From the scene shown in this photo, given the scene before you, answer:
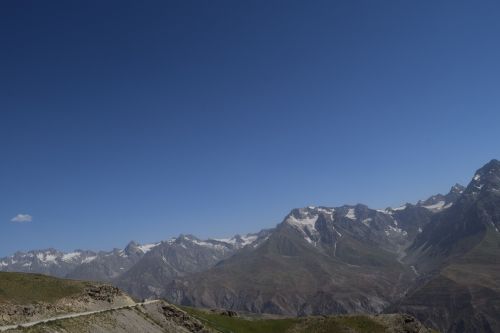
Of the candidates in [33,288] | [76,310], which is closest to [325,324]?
[76,310]

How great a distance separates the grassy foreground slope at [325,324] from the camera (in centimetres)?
13138

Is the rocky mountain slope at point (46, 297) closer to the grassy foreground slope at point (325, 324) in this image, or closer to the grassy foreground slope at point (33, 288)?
the grassy foreground slope at point (33, 288)

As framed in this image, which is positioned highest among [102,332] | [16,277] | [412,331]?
[16,277]

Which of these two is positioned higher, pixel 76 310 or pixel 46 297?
pixel 46 297

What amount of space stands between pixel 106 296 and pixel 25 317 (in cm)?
2666

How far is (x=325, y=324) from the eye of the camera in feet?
445

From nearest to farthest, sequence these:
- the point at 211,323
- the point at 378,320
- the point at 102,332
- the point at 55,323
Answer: the point at 55,323
the point at 102,332
the point at 211,323
the point at 378,320

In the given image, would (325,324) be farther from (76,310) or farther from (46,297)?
(46,297)

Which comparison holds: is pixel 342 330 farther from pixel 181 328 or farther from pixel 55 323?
pixel 55 323

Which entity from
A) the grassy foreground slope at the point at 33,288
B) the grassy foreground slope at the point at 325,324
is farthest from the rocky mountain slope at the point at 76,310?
the grassy foreground slope at the point at 325,324

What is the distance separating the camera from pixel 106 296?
97062mm

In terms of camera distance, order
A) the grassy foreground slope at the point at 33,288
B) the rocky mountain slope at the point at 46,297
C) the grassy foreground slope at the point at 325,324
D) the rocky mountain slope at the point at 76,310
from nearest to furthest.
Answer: the rocky mountain slope at the point at 76,310 < the rocky mountain slope at the point at 46,297 < the grassy foreground slope at the point at 33,288 < the grassy foreground slope at the point at 325,324

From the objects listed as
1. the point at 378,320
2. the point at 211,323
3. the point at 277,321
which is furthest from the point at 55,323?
the point at 378,320

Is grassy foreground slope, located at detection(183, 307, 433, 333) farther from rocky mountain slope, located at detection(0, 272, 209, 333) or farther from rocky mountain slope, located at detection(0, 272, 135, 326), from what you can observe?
rocky mountain slope, located at detection(0, 272, 135, 326)
